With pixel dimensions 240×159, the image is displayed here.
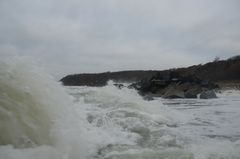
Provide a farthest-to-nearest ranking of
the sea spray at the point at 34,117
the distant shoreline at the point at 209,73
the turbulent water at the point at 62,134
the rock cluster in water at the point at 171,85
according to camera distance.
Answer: the distant shoreline at the point at 209,73
the rock cluster in water at the point at 171,85
the turbulent water at the point at 62,134
the sea spray at the point at 34,117

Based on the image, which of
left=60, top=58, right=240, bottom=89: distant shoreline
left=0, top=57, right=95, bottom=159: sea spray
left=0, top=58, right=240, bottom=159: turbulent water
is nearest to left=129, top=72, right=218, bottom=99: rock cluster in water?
left=60, top=58, right=240, bottom=89: distant shoreline

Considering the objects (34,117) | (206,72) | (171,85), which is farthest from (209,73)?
(34,117)

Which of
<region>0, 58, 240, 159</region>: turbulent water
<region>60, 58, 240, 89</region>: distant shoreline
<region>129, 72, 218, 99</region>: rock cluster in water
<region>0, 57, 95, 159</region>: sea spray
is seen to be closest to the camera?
<region>0, 57, 95, 159</region>: sea spray

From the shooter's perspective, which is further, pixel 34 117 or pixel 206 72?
pixel 206 72

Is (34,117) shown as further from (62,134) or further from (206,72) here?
(206,72)

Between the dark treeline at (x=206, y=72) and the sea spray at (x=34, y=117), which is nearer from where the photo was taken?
the sea spray at (x=34, y=117)

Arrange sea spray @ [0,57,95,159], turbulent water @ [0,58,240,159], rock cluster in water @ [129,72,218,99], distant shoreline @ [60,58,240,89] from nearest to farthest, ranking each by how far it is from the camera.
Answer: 1. sea spray @ [0,57,95,159]
2. turbulent water @ [0,58,240,159]
3. rock cluster in water @ [129,72,218,99]
4. distant shoreline @ [60,58,240,89]

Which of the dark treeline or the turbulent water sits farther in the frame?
the dark treeline

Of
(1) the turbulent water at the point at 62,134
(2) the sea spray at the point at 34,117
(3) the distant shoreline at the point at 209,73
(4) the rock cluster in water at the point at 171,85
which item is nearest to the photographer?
(2) the sea spray at the point at 34,117

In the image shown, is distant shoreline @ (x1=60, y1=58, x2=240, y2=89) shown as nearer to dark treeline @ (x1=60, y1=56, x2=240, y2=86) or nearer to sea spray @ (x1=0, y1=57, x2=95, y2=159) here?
dark treeline @ (x1=60, y1=56, x2=240, y2=86)

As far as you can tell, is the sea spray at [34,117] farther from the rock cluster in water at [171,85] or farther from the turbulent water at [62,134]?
the rock cluster in water at [171,85]

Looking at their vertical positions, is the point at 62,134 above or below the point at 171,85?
below

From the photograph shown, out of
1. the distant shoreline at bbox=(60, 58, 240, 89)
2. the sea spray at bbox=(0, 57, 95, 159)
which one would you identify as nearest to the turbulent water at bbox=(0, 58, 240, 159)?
the sea spray at bbox=(0, 57, 95, 159)

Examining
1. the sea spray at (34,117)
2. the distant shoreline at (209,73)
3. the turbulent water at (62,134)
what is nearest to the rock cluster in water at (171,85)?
the distant shoreline at (209,73)
